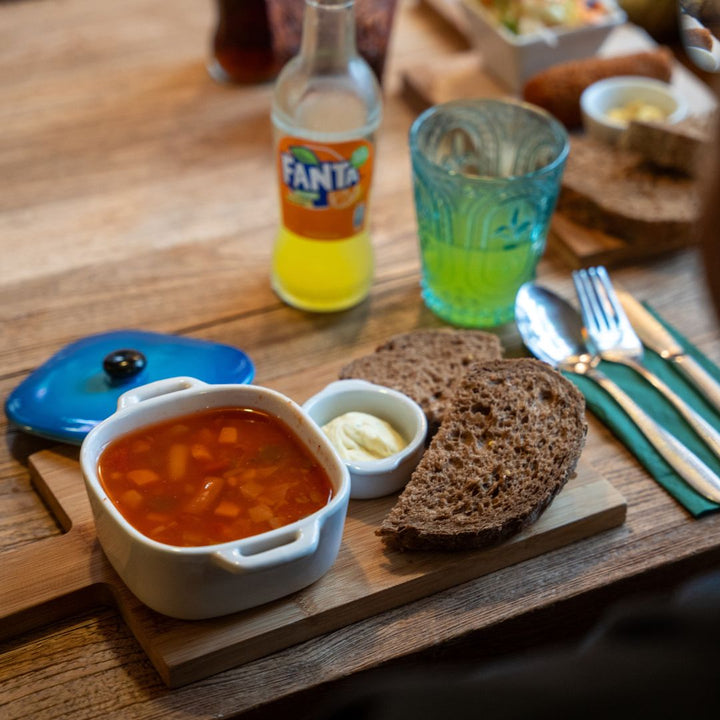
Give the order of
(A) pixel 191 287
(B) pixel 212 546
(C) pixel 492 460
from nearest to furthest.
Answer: (B) pixel 212 546, (C) pixel 492 460, (A) pixel 191 287

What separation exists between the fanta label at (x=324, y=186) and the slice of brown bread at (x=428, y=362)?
0.67ft

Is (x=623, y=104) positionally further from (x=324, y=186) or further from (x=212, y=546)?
(x=212, y=546)

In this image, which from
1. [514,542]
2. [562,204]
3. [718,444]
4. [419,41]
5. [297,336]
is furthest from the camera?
[419,41]

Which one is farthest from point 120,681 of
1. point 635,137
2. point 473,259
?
point 635,137

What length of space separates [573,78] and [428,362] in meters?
0.89

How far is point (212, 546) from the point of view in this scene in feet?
3.31

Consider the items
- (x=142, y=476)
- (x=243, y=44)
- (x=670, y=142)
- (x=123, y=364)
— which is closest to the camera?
(x=142, y=476)

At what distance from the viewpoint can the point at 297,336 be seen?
1587 mm

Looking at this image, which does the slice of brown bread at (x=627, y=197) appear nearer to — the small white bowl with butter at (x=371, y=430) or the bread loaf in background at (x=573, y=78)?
the bread loaf in background at (x=573, y=78)

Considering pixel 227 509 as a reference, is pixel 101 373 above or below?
below

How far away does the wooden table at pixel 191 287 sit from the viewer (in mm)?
1119

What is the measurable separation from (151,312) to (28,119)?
702 mm

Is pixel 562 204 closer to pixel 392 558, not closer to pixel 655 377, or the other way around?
pixel 655 377

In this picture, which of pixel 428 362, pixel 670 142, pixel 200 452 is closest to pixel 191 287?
pixel 428 362
